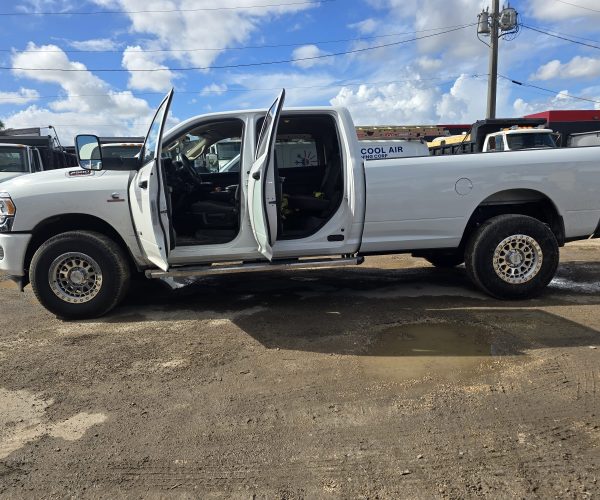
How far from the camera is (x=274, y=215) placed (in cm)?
454

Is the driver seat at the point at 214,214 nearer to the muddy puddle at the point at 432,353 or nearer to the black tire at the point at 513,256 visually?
the muddy puddle at the point at 432,353

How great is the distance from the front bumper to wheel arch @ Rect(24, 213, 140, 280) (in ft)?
0.21

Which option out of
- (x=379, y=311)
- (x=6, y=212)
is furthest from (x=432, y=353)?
(x=6, y=212)

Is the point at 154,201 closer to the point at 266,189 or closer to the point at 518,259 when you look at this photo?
the point at 266,189

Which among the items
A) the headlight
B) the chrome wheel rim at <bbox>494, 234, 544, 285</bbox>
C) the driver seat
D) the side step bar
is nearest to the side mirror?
the headlight

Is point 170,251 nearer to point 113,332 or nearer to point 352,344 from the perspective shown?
point 113,332

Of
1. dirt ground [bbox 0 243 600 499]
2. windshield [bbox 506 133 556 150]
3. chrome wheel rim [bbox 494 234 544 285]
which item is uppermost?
windshield [bbox 506 133 556 150]

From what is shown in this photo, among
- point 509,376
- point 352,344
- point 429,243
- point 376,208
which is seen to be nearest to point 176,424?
point 352,344

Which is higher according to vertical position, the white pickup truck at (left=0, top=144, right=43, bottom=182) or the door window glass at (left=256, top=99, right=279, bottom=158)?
the white pickup truck at (left=0, top=144, right=43, bottom=182)

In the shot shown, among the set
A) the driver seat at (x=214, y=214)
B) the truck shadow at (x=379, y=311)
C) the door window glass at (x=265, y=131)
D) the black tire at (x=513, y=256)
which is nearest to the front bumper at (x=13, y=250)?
the truck shadow at (x=379, y=311)

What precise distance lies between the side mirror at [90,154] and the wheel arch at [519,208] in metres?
3.91

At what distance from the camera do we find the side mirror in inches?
180

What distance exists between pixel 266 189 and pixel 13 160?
30.2 ft

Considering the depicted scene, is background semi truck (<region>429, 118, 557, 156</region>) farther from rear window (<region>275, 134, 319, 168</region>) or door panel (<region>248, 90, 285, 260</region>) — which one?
door panel (<region>248, 90, 285, 260</region>)
